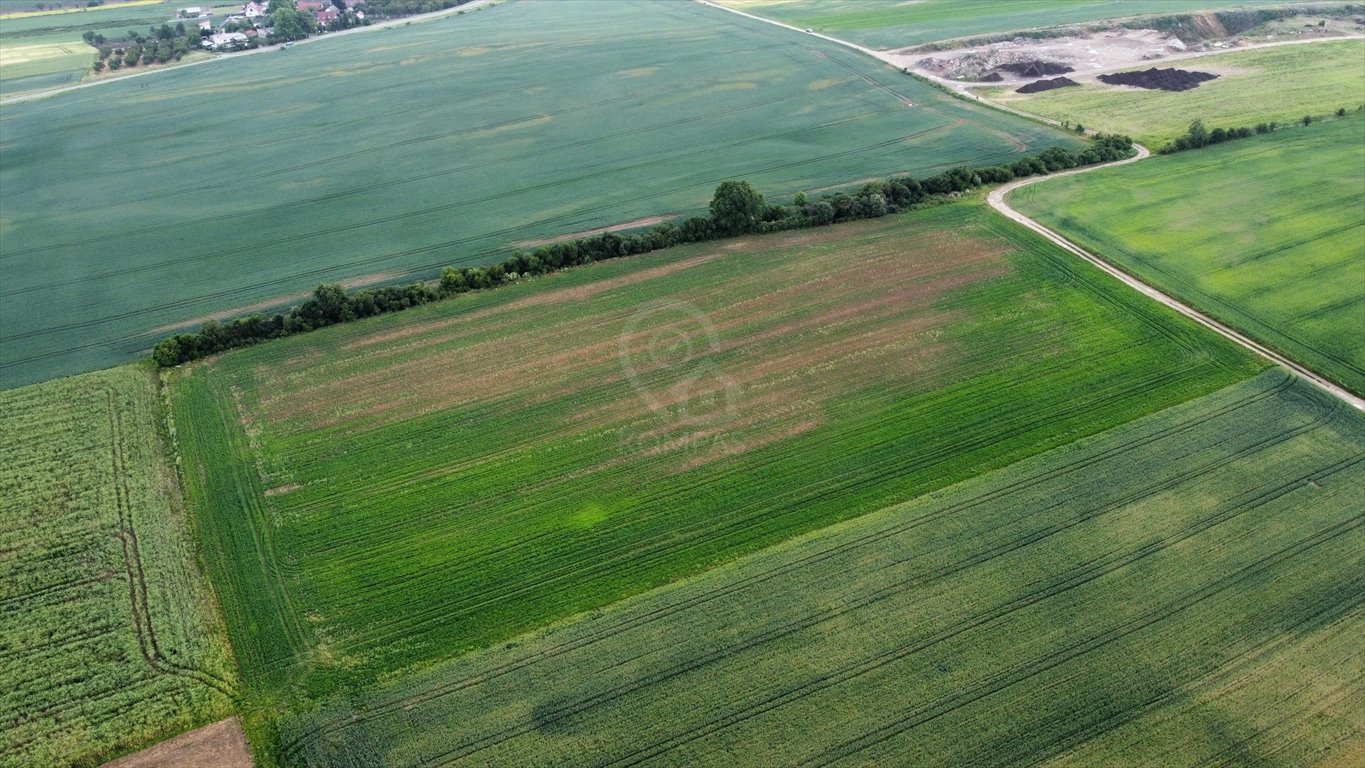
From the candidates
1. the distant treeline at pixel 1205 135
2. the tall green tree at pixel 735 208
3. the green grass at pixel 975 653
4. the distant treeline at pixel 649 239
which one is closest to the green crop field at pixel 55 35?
the distant treeline at pixel 649 239

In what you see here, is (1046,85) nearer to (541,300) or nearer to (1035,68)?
(1035,68)

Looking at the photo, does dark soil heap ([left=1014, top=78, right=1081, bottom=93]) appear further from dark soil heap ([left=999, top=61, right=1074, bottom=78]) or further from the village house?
the village house

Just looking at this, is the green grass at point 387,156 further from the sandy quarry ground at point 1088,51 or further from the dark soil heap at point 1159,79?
the dark soil heap at point 1159,79

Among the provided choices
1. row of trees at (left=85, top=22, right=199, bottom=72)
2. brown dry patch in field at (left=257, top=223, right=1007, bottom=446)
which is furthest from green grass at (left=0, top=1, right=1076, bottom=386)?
brown dry patch in field at (left=257, top=223, right=1007, bottom=446)

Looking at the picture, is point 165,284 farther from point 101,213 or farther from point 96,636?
point 96,636

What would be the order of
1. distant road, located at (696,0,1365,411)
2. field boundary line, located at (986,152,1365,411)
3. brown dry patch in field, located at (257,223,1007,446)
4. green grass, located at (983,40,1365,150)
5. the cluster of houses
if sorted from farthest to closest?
the cluster of houses → green grass, located at (983,40,1365,150) → distant road, located at (696,0,1365,411) → field boundary line, located at (986,152,1365,411) → brown dry patch in field, located at (257,223,1007,446)

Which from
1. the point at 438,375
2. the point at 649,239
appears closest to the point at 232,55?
the point at 649,239
